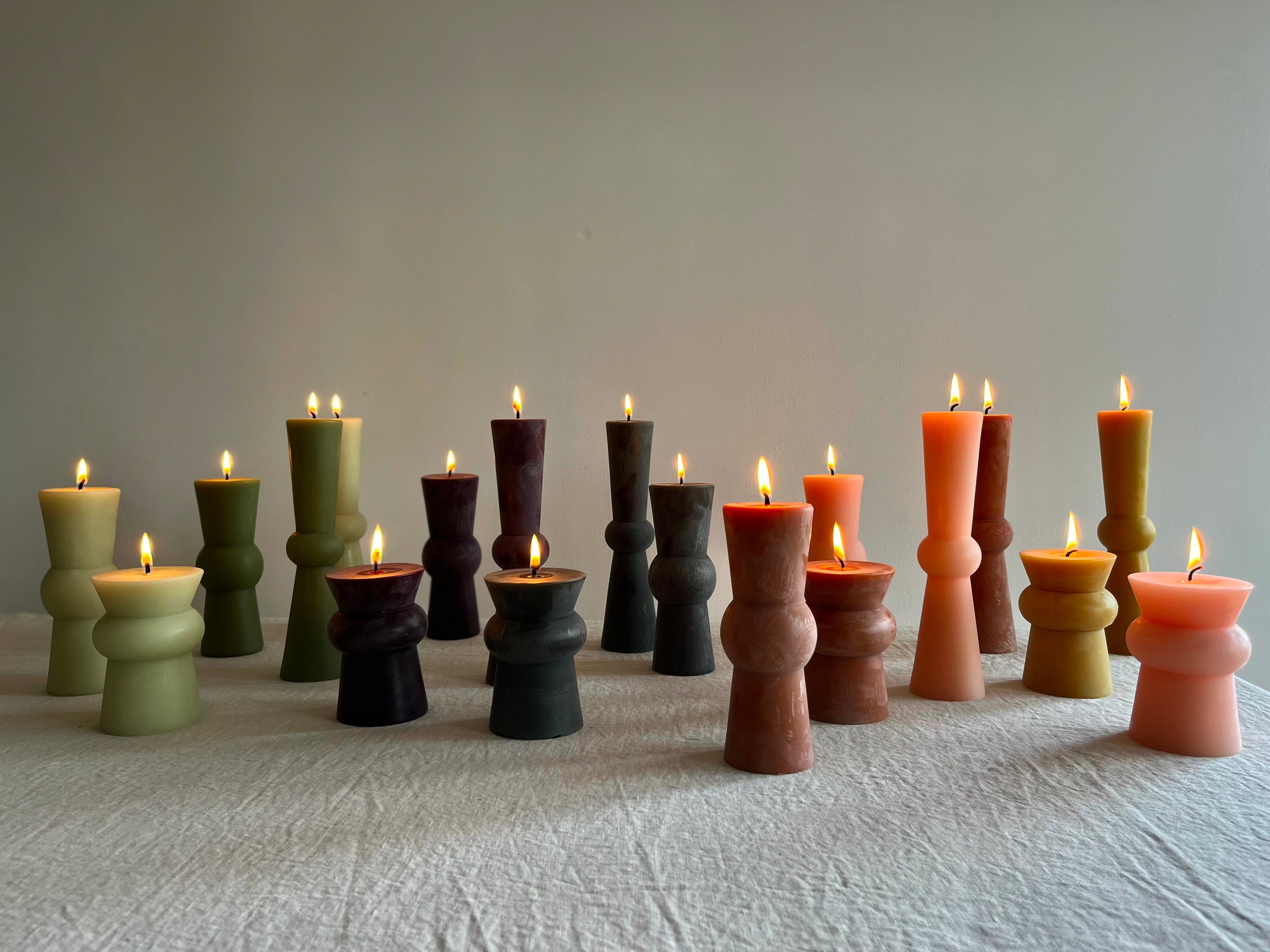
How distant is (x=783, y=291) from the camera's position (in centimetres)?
121

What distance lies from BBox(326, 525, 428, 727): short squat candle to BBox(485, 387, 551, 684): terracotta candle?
0.17 metres

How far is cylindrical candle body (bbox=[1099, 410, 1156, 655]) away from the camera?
0.93m

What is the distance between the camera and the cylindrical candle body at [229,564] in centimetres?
97

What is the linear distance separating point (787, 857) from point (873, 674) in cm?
27

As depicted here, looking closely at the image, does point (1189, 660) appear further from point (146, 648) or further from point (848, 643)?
point (146, 648)

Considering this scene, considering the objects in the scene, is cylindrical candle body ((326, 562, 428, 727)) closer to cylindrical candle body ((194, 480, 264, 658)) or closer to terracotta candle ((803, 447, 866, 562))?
cylindrical candle body ((194, 480, 264, 658))

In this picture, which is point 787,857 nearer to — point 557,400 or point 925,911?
point 925,911

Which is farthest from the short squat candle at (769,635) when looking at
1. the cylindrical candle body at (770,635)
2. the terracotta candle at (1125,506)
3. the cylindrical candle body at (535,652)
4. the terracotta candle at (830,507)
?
the terracotta candle at (1125,506)

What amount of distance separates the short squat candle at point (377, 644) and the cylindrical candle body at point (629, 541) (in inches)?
11.1

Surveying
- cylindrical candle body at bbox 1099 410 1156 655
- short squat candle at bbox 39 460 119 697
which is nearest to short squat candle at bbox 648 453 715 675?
cylindrical candle body at bbox 1099 410 1156 655

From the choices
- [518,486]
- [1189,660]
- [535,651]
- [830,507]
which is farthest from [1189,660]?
[518,486]

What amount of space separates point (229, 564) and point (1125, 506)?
1.00m

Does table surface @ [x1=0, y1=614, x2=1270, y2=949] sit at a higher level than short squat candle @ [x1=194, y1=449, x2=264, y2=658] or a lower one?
lower

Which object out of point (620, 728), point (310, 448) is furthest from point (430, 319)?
point (620, 728)
